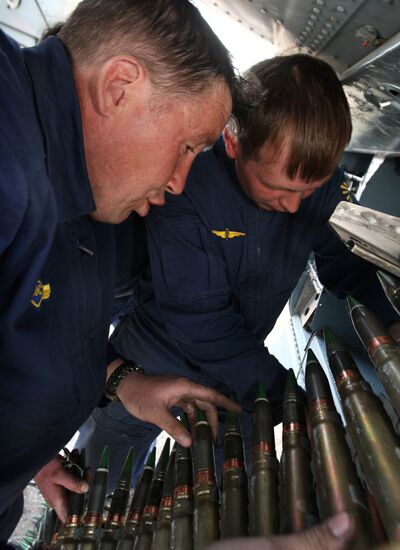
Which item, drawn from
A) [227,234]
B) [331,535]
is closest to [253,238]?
[227,234]

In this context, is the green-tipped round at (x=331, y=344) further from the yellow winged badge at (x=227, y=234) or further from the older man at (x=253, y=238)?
the yellow winged badge at (x=227, y=234)

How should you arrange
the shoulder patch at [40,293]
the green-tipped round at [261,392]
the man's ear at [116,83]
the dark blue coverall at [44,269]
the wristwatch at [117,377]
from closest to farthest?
the dark blue coverall at [44,269]
the man's ear at [116,83]
the shoulder patch at [40,293]
the green-tipped round at [261,392]
the wristwatch at [117,377]

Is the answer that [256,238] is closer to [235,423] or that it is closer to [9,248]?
[235,423]

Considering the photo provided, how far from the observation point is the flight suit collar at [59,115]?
0.88 meters

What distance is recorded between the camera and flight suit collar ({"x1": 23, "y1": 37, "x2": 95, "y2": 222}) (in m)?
0.88

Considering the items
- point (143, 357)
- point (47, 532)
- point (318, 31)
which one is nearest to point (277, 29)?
point (318, 31)

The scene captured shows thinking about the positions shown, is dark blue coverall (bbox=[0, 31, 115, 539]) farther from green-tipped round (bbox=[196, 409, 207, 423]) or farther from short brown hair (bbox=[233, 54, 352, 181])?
short brown hair (bbox=[233, 54, 352, 181])

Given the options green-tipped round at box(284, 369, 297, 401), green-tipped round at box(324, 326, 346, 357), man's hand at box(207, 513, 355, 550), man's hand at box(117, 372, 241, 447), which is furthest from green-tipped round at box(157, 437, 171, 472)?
man's hand at box(207, 513, 355, 550)

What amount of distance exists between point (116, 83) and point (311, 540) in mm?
883

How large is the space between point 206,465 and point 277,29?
95.4 inches

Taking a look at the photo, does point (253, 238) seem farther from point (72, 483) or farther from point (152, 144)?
point (72, 483)

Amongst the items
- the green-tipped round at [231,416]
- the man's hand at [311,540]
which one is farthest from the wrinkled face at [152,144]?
the man's hand at [311,540]

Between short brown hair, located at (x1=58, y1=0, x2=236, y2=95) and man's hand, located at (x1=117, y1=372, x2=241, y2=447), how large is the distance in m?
0.93

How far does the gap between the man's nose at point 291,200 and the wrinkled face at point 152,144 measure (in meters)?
0.41
